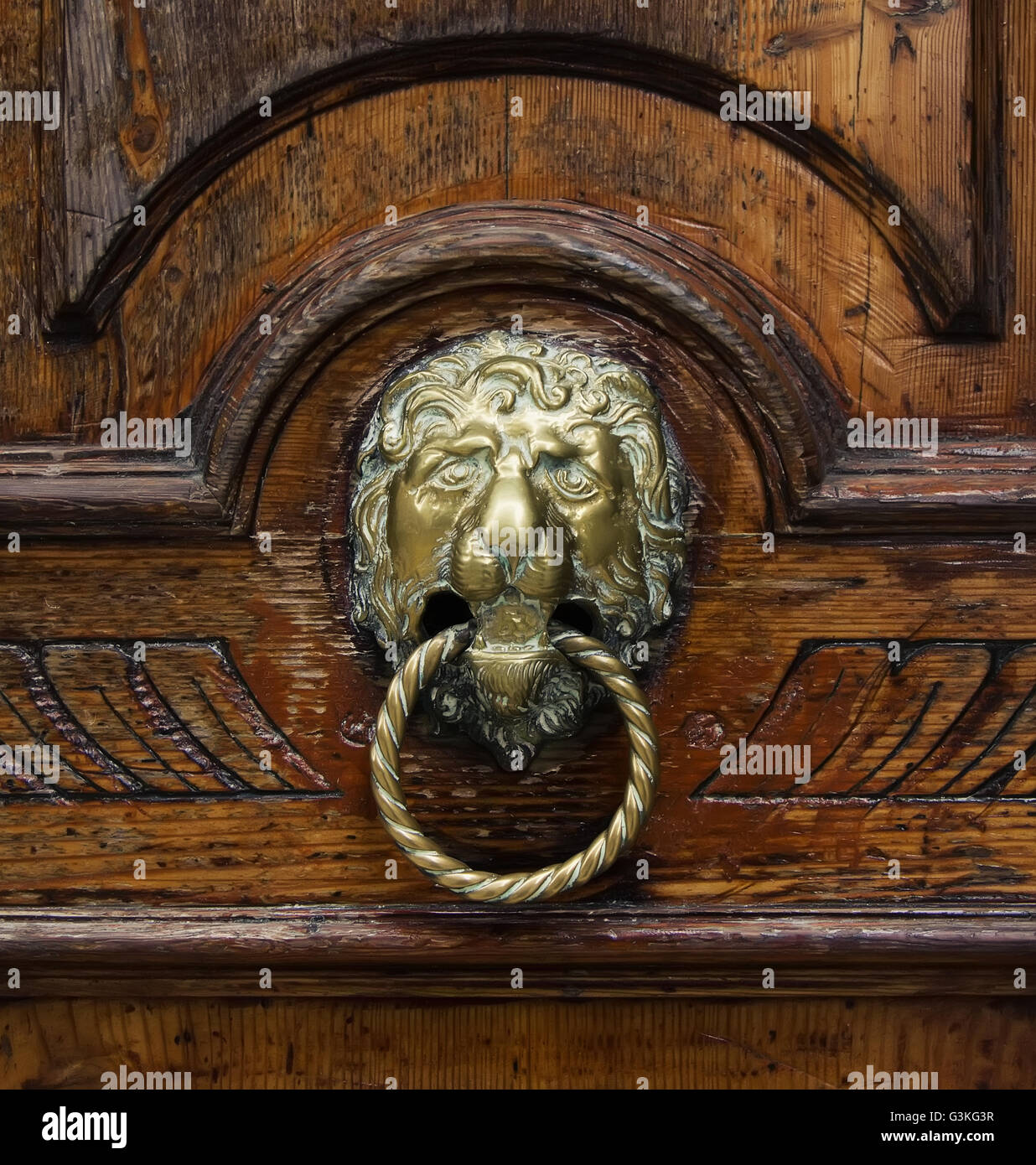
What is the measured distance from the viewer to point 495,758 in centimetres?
64

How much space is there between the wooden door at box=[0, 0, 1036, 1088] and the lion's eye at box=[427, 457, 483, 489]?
6 centimetres

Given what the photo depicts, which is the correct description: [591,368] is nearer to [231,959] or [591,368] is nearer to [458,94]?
[458,94]

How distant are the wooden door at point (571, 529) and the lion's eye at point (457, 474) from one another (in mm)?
65

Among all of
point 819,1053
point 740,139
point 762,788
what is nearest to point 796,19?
point 740,139

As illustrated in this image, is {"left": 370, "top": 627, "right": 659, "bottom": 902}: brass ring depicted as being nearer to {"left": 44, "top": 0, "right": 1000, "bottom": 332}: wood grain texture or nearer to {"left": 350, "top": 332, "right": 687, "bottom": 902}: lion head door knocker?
{"left": 350, "top": 332, "right": 687, "bottom": 902}: lion head door knocker

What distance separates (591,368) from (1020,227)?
22cm

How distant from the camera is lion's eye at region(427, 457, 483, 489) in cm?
58

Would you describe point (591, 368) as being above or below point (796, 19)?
below
